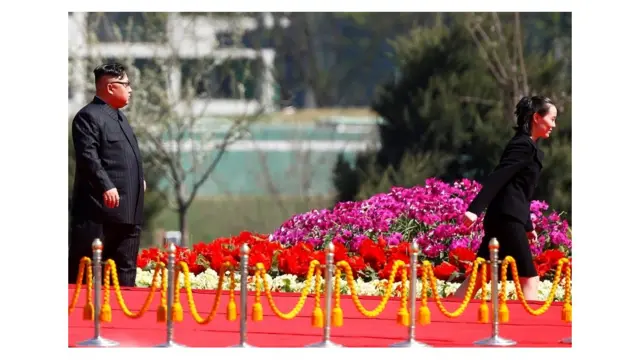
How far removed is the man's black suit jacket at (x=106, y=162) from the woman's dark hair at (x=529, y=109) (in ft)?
9.31

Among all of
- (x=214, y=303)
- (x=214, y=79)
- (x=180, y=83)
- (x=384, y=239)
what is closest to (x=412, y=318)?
(x=214, y=303)

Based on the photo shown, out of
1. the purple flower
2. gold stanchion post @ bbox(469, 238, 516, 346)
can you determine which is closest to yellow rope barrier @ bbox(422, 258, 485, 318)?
gold stanchion post @ bbox(469, 238, 516, 346)

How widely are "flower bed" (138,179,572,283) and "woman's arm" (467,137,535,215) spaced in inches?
74.5

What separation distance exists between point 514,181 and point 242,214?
14299mm

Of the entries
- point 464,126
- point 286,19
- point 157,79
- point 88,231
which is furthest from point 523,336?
point 286,19

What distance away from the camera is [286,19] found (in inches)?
979

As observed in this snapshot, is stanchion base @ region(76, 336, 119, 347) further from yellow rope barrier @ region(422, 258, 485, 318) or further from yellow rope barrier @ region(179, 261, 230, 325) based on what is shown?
yellow rope barrier @ region(422, 258, 485, 318)

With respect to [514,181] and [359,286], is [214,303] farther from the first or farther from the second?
[359,286]

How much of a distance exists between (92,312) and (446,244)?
13.5ft

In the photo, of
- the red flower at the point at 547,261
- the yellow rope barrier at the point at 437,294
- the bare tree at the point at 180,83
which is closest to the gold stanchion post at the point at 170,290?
the yellow rope barrier at the point at 437,294

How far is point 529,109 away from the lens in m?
9.55

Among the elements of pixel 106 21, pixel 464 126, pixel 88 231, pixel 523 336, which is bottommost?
pixel 523 336
